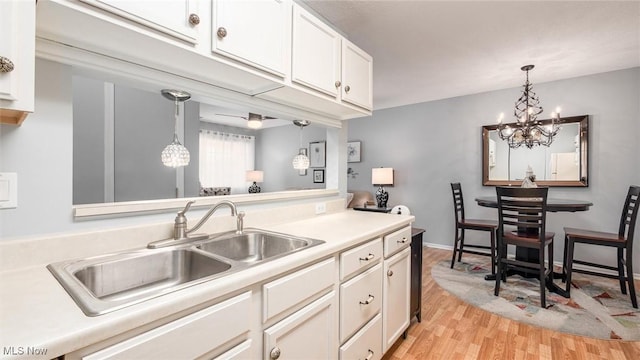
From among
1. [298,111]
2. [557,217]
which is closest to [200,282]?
[298,111]

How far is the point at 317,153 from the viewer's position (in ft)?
20.2

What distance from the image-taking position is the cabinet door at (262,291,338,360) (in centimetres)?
97

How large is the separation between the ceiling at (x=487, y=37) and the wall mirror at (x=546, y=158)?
684 millimetres

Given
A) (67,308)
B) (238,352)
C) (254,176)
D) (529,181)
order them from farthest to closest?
(254,176) < (529,181) < (238,352) < (67,308)

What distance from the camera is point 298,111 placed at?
1.95 meters

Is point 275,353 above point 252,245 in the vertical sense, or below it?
below

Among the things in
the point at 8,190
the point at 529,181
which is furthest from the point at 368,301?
the point at 529,181


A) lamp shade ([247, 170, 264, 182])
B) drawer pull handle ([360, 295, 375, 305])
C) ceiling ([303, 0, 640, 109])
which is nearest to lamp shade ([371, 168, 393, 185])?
ceiling ([303, 0, 640, 109])

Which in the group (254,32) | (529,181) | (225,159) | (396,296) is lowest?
(396,296)

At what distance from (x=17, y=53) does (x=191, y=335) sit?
2.67 ft

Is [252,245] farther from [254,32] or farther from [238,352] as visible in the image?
[254,32]

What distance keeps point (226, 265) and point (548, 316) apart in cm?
272

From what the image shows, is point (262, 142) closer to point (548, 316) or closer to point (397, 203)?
point (397, 203)

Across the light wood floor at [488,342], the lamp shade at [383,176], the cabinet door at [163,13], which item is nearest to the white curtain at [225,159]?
the lamp shade at [383,176]
